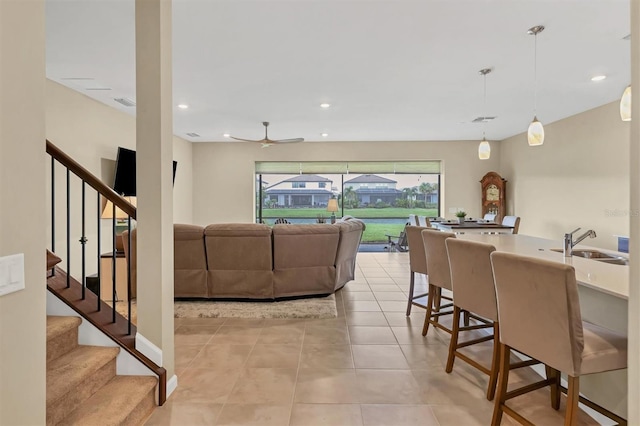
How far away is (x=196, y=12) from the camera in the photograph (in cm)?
257

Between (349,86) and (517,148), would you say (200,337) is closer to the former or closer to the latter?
(349,86)

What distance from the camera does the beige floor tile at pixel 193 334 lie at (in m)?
2.96

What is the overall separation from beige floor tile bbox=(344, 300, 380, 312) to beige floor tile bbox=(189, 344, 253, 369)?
4.66 feet

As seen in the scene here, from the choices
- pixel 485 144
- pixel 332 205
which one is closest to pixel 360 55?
pixel 485 144

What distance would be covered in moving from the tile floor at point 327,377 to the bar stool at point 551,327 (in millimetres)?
441

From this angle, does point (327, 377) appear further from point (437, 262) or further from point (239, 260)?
point (239, 260)

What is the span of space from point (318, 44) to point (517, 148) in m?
6.01

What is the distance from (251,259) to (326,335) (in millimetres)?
1324

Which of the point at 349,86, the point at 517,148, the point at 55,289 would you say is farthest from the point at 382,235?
the point at 55,289

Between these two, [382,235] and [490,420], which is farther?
[382,235]

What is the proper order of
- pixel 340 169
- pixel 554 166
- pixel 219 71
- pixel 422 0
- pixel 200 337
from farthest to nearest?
pixel 340 169 → pixel 554 166 → pixel 219 71 → pixel 200 337 → pixel 422 0

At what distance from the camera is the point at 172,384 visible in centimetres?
221

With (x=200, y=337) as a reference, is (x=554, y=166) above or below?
above

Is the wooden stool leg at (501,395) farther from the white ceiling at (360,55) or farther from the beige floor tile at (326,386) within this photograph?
the white ceiling at (360,55)
